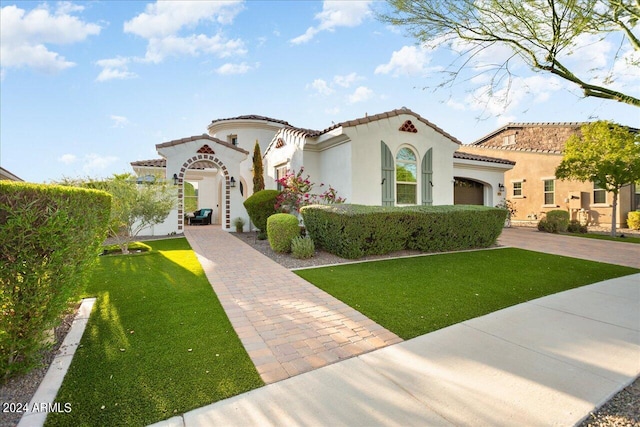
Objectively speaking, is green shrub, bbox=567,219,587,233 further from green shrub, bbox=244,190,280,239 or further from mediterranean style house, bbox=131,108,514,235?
green shrub, bbox=244,190,280,239

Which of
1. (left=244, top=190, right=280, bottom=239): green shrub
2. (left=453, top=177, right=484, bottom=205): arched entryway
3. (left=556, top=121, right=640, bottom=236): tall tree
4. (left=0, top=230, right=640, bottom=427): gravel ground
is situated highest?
(left=556, top=121, right=640, bottom=236): tall tree

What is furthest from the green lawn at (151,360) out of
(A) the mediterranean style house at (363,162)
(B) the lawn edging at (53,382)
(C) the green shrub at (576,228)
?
(C) the green shrub at (576,228)

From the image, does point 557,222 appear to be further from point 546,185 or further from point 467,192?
point 546,185

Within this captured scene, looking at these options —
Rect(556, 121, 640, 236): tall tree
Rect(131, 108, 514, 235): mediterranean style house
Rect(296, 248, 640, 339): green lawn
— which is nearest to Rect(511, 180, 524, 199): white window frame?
Rect(131, 108, 514, 235): mediterranean style house

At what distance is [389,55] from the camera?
7.62 metres

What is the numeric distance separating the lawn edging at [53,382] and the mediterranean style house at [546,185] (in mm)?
23412

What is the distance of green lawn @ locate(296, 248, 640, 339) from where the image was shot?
4.88 metres

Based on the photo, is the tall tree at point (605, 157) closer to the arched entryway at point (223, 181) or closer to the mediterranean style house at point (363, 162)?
the mediterranean style house at point (363, 162)

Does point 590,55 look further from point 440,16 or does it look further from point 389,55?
point 389,55

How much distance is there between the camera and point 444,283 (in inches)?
257

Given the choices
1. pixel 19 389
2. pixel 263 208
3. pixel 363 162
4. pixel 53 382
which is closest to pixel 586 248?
pixel 363 162

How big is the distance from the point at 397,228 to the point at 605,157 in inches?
514

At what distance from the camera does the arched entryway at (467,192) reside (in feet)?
63.0

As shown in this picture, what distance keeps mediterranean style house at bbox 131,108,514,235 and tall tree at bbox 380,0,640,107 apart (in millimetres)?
5877
